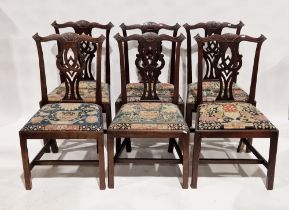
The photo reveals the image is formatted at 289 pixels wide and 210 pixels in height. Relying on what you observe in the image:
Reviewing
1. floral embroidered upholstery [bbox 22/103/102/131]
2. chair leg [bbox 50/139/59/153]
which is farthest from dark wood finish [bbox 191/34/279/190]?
chair leg [bbox 50/139/59/153]

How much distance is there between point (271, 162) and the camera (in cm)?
252

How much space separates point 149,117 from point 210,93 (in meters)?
0.63

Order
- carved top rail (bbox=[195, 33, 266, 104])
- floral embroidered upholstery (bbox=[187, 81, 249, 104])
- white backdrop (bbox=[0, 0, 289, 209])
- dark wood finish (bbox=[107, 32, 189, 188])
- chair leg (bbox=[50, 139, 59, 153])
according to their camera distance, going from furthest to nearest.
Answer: white backdrop (bbox=[0, 0, 289, 209]) < chair leg (bbox=[50, 139, 59, 153]) < floral embroidered upholstery (bbox=[187, 81, 249, 104]) < carved top rail (bbox=[195, 33, 266, 104]) < dark wood finish (bbox=[107, 32, 189, 188])

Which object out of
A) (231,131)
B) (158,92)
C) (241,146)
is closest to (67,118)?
(158,92)

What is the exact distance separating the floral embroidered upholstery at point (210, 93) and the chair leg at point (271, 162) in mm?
500

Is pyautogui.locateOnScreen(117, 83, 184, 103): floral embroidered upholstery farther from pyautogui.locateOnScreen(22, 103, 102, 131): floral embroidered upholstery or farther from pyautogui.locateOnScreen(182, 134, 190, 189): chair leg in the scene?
pyautogui.locateOnScreen(182, 134, 190, 189): chair leg

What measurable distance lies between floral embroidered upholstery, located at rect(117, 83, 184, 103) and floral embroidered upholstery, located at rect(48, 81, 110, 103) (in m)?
0.12

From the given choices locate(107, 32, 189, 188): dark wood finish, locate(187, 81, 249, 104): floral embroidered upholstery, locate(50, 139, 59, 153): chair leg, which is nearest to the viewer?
locate(107, 32, 189, 188): dark wood finish

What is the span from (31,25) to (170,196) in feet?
6.32

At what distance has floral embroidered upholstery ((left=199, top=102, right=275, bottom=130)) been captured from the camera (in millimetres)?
2465

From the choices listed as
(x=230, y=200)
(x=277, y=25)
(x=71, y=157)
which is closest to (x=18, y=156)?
(x=71, y=157)

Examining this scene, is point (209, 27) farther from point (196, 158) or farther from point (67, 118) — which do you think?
point (67, 118)

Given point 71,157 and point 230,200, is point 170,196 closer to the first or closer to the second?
point 230,200

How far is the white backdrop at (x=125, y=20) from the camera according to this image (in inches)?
131
